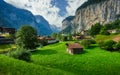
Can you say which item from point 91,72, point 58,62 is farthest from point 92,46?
point 91,72

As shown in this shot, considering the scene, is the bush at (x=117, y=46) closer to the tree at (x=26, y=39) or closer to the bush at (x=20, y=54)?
the tree at (x=26, y=39)

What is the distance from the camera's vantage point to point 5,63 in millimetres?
52844

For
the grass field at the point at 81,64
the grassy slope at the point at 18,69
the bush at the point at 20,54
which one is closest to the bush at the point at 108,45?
the grass field at the point at 81,64

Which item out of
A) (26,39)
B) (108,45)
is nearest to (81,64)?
(108,45)

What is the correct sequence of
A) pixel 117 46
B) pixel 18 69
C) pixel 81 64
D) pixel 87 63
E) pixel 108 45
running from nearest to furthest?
pixel 18 69 → pixel 81 64 → pixel 87 63 → pixel 117 46 → pixel 108 45

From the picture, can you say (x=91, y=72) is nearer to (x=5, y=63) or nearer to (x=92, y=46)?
(x=5, y=63)

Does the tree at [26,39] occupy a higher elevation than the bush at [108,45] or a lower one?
higher

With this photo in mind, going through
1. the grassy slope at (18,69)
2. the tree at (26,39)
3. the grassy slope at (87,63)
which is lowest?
the grassy slope at (87,63)

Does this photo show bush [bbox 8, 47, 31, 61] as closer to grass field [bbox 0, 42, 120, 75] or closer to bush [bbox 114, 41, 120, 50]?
grass field [bbox 0, 42, 120, 75]

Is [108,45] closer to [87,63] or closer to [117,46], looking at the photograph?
[117,46]

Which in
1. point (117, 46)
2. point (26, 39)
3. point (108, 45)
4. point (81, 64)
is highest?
point (26, 39)

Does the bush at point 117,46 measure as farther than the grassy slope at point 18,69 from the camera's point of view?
Yes

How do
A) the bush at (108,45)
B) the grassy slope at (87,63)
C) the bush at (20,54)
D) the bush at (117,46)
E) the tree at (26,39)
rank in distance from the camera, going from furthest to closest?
1. the tree at (26,39)
2. the bush at (108,45)
3. the bush at (117,46)
4. the bush at (20,54)
5. the grassy slope at (87,63)

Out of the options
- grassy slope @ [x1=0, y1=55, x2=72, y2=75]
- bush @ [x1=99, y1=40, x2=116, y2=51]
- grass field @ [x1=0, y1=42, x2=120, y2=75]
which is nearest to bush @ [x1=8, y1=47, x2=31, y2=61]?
grass field @ [x1=0, y1=42, x2=120, y2=75]
